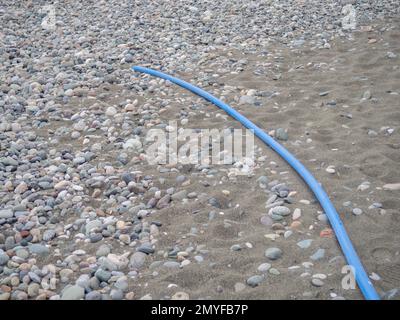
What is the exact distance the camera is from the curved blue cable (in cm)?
273

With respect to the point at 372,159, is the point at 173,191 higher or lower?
lower

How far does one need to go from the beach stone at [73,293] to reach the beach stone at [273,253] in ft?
4.02

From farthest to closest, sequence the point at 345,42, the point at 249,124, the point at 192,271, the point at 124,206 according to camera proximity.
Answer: the point at 345,42 → the point at 249,124 → the point at 124,206 → the point at 192,271

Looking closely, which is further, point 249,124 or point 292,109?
point 292,109

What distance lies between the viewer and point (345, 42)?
686 cm

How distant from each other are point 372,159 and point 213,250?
1783mm

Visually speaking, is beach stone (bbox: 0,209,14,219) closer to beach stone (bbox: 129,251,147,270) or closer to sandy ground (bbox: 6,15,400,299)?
sandy ground (bbox: 6,15,400,299)

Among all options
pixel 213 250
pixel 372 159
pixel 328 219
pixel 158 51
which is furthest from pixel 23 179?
pixel 158 51

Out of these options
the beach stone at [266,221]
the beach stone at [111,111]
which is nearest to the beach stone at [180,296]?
the beach stone at [266,221]

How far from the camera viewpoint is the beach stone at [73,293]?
2.84 meters

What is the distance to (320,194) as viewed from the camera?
3500 millimetres

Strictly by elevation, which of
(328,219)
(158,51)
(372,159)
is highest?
(158,51)

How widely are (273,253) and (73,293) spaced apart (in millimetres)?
1315

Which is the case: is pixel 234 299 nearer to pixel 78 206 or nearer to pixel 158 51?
pixel 78 206
